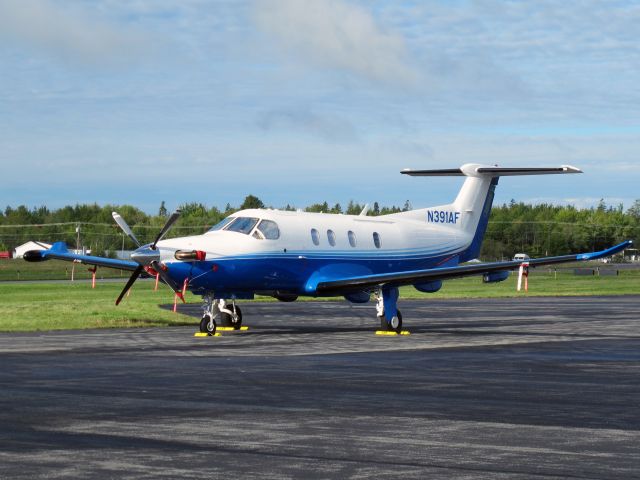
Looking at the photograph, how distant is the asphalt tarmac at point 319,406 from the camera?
33.9 feet

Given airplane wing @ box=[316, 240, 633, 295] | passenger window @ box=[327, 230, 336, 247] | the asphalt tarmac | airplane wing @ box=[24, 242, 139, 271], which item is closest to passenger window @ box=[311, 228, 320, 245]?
passenger window @ box=[327, 230, 336, 247]

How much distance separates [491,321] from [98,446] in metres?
26.1

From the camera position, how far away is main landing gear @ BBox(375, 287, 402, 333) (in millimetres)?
30688

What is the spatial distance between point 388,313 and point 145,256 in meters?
7.24

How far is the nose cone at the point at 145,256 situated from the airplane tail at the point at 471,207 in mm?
11113

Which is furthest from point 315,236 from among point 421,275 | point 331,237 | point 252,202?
point 252,202

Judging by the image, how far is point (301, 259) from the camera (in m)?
31.3

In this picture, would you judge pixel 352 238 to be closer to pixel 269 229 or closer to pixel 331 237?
pixel 331 237

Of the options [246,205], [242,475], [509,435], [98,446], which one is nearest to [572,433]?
[509,435]

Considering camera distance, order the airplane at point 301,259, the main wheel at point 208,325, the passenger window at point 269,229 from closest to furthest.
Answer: the airplane at point 301,259
the main wheel at point 208,325
the passenger window at point 269,229

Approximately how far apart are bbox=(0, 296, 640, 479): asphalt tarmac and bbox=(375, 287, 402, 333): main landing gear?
1.64 metres

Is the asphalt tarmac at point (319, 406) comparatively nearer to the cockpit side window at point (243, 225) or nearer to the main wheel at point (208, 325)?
the main wheel at point (208, 325)

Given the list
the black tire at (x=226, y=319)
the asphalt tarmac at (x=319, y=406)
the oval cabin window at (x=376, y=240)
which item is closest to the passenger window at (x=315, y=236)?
the oval cabin window at (x=376, y=240)

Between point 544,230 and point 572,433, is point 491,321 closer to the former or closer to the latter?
point 572,433
